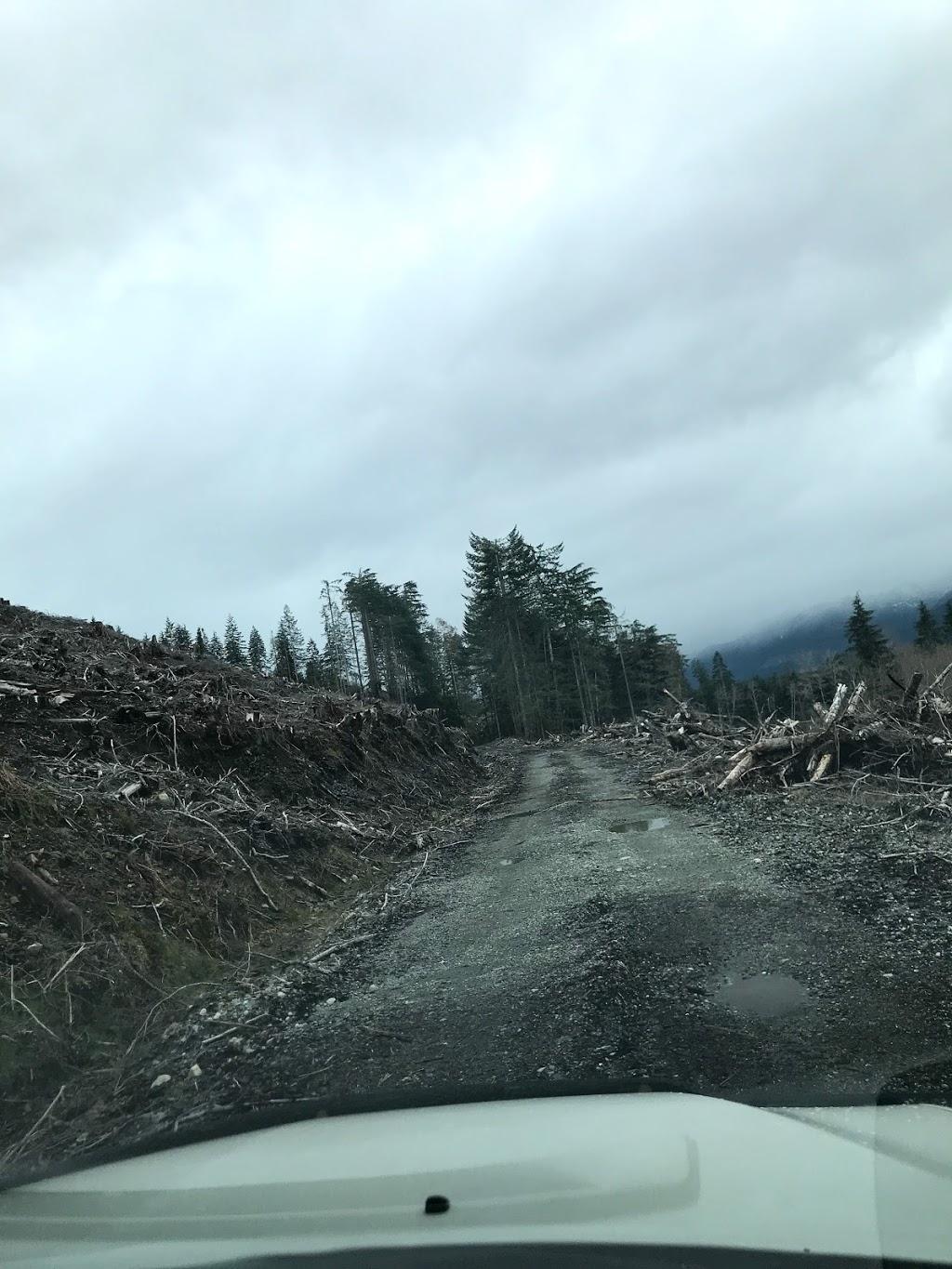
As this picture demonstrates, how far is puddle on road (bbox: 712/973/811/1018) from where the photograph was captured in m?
5.05

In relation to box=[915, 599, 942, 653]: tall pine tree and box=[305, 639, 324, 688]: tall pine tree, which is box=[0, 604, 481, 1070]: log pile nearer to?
box=[305, 639, 324, 688]: tall pine tree

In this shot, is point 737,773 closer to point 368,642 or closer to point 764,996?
point 764,996

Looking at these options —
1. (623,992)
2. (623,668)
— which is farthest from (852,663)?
(623,992)

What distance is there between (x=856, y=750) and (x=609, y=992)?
10055 mm

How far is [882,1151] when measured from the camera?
2.93 m

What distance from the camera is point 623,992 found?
5.66 meters

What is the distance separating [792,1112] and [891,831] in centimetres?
750

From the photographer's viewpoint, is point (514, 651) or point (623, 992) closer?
point (623, 992)

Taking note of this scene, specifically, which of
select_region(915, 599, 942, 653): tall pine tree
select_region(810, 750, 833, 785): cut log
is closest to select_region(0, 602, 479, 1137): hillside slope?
select_region(810, 750, 833, 785): cut log

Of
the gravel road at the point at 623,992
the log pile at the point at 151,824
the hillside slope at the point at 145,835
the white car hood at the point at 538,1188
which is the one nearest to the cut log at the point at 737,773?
the gravel road at the point at 623,992

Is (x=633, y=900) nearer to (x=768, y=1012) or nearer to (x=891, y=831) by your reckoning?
(x=768, y=1012)

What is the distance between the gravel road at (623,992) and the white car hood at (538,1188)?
947 mm

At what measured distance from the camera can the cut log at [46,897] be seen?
21.3 feet

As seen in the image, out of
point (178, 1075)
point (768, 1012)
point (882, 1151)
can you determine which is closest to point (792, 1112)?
point (882, 1151)
